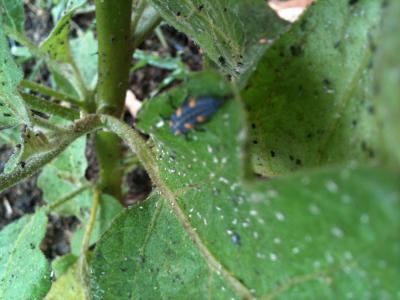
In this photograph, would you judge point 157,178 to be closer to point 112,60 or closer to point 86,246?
point 112,60

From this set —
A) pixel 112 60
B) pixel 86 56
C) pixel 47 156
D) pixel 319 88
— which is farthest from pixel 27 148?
pixel 86 56

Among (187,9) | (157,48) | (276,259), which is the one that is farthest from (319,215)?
Result: (157,48)

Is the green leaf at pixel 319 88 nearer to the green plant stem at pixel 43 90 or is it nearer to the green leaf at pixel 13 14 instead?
the green plant stem at pixel 43 90

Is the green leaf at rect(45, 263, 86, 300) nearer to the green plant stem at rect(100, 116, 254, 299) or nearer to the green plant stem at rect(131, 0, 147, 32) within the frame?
the green plant stem at rect(100, 116, 254, 299)

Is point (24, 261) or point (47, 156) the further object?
point (24, 261)

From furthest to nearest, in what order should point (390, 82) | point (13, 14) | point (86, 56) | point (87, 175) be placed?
point (87, 175) < point (86, 56) < point (13, 14) < point (390, 82)

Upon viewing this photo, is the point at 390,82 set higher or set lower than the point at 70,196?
higher

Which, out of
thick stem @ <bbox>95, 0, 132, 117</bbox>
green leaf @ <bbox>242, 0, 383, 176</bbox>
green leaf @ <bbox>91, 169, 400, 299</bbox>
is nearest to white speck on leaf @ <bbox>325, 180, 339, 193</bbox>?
green leaf @ <bbox>91, 169, 400, 299</bbox>
